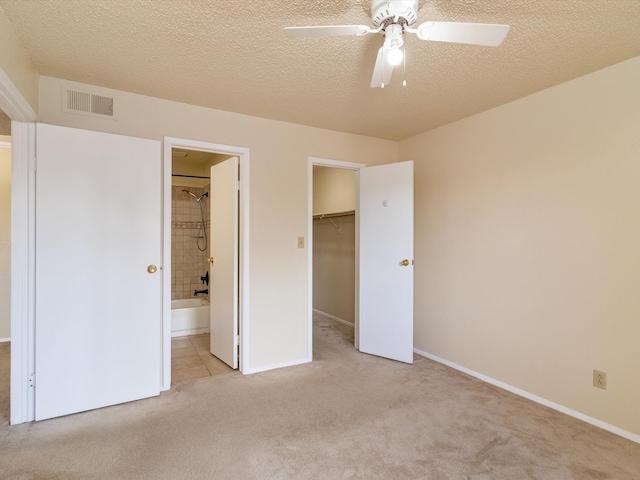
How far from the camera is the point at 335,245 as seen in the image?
5.12 metres

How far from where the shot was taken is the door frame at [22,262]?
221cm

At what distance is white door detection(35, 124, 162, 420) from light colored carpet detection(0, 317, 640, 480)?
22cm

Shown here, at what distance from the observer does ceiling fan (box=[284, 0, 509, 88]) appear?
4.78 feet

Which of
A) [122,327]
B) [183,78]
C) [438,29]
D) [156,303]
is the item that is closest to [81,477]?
[122,327]

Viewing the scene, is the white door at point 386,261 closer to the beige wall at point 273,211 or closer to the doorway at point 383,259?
the doorway at point 383,259

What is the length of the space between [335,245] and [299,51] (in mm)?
3292

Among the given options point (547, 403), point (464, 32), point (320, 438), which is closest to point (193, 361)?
point (320, 438)

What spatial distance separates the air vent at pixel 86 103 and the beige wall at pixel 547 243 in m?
2.99

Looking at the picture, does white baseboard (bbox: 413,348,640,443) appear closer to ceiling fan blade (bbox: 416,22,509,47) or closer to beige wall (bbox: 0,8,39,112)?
ceiling fan blade (bbox: 416,22,509,47)

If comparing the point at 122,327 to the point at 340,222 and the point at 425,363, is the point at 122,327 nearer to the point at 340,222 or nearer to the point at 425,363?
the point at 425,363

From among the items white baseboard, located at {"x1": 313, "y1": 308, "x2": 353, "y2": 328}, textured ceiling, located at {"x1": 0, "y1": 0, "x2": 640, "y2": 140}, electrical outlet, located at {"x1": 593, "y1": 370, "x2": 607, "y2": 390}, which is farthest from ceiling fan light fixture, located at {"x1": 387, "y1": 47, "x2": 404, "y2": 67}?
white baseboard, located at {"x1": 313, "y1": 308, "x2": 353, "y2": 328}

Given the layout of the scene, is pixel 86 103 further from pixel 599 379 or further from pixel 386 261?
pixel 599 379

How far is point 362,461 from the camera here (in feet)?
6.22

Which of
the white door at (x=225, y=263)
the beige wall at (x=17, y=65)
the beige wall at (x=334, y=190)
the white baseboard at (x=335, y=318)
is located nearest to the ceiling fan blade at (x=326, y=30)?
the beige wall at (x=17, y=65)
